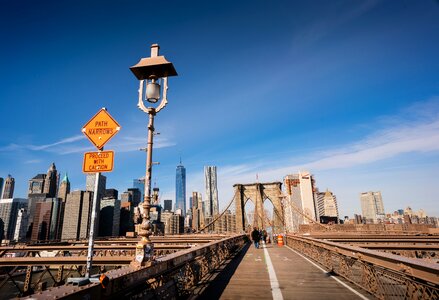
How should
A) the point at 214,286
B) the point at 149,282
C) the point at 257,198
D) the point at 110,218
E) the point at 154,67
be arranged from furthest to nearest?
the point at 110,218 → the point at 257,198 → the point at 214,286 → the point at 154,67 → the point at 149,282

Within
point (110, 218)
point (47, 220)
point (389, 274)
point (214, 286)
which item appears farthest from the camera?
point (110, 218)

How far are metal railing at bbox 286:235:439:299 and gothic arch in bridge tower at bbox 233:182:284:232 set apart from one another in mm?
37813

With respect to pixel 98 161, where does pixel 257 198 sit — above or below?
above

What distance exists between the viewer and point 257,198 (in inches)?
2020

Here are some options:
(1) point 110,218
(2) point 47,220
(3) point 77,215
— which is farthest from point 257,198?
(2) point 47,220

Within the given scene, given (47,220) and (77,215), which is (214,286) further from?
(47,220)

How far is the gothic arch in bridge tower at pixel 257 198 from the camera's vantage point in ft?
154

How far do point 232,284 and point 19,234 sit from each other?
8158 inches

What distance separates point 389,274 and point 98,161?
671cm

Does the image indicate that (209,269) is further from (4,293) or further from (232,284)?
(4,293)

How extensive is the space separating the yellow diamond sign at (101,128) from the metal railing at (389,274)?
20.3 ft

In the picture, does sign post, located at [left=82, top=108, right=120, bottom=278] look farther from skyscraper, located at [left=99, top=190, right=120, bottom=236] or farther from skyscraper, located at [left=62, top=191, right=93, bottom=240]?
skyscraper, located at [left=99, top=190, right=120, bottom=236]

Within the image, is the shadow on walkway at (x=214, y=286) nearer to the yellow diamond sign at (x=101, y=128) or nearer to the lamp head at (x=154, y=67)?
the yellow diamond sign at (x=101, y=128)

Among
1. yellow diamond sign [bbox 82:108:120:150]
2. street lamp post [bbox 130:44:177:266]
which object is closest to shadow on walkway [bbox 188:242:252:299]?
street lamp post [bbox 130:44:177:266]
